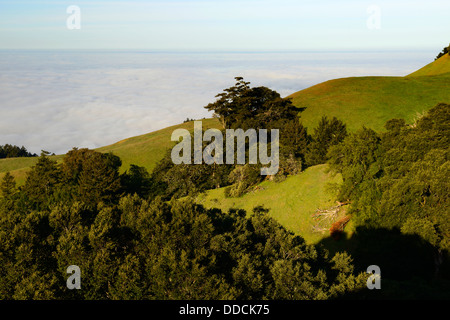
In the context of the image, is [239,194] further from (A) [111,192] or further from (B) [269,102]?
(B) [269,102]

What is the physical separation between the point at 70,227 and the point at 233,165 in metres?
48.7

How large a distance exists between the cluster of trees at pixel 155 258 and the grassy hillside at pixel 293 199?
19.1 m

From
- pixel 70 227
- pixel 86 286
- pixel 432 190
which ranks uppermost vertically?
pixel 432 190

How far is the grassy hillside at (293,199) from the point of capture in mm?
52688

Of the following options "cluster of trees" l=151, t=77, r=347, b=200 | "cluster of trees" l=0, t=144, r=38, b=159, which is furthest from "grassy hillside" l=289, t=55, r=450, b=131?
"cluster of trees" l=0, t=144, r=38, b=159

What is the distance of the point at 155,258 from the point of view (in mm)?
24031

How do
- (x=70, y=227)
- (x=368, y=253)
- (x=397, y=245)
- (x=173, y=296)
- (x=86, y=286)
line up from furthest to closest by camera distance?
(x=368, y=253), (x=397, y=245), (x=70, y=227), (x=86, y=286), (x=173, y=296)

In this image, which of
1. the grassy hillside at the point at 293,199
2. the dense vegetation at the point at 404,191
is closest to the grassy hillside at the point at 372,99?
the grassy hillside at the point at 293,199

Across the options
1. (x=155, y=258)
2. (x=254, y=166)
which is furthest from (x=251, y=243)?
(x=254, y=166)

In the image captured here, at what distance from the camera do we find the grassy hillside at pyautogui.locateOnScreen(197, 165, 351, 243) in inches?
2074

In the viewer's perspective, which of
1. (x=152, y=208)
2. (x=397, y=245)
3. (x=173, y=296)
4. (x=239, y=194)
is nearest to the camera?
(x=173, y=296)

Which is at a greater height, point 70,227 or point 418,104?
point 418,104

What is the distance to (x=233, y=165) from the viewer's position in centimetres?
7369

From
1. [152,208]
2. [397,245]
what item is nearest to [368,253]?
[397,245]
